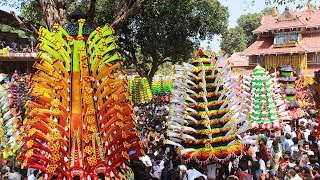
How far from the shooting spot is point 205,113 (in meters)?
7.35

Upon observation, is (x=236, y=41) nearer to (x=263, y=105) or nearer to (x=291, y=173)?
(x=263, y=105)

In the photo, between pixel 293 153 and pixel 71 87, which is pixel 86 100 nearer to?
pixel 71 87

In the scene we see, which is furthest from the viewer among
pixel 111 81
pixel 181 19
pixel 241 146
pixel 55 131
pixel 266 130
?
pixel 181 19

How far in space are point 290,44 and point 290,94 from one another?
19.4 meters

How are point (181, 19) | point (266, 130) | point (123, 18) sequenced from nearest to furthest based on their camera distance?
point (123, 18) < point (266, 130) < point (181, 19)

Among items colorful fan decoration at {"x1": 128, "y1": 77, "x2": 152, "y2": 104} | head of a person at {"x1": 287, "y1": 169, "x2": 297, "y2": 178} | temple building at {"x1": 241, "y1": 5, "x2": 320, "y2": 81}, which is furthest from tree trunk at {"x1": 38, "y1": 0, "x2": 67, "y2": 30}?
temple building at {"x1": 241, "y1": 5, "x2": 320, "y2": 81}

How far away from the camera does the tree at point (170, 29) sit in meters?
29.0

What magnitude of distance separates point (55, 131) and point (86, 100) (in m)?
0.51

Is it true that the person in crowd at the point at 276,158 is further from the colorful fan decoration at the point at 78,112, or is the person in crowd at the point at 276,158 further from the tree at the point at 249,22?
the tree at the point at 249,22

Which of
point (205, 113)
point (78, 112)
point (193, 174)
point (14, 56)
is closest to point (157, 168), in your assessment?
point (193, 174)

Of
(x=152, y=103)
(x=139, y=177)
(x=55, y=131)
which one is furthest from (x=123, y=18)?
(x=152, y=103)

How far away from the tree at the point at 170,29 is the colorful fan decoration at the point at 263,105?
531 inches

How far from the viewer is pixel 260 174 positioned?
29.9ft

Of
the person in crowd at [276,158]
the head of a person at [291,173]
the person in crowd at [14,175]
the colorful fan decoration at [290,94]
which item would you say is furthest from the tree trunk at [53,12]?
the colorful fan decoration at [290,94]
